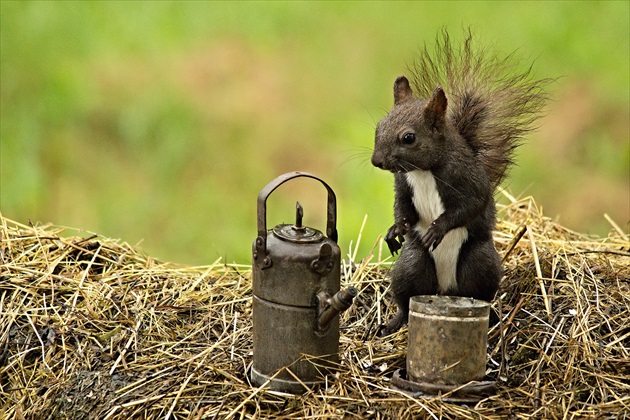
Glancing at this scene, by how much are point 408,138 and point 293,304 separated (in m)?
0.66

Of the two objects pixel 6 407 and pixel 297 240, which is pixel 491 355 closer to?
pixel 297 240

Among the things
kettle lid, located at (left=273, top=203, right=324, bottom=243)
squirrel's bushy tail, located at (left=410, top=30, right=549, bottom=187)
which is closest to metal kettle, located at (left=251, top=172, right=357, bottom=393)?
kettle lid, located at (left=273, top=203, right=324, bottom=243)

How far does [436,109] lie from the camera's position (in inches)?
132

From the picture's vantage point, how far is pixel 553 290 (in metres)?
3.72

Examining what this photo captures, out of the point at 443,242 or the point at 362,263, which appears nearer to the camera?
the point at 443,242

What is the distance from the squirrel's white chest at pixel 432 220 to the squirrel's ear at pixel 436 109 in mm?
181

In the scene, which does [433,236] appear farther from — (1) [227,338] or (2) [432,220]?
(1) [227,338]

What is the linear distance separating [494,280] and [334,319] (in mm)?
657

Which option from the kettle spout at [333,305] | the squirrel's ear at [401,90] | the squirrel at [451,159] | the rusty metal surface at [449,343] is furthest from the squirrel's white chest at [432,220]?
the kettle spout at [333,305]

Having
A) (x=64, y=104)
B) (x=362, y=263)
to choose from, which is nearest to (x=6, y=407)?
(x=362, y=263)

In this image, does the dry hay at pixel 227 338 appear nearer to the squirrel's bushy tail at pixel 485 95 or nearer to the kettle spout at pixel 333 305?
the kettle spout at pixel 333 305

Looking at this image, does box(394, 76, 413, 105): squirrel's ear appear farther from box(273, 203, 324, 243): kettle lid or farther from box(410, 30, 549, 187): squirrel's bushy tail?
→ box(273, 203, 324, 243): kettle lid

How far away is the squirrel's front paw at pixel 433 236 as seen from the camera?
3.42 metres

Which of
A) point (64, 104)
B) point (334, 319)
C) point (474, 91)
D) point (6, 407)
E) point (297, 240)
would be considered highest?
point (64, 104)
